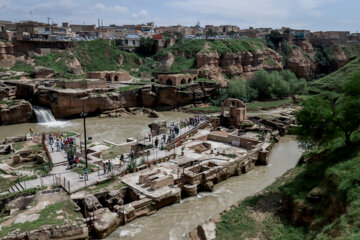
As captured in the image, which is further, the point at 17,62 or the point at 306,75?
the point at 306,75

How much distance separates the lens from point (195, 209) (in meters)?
19.9

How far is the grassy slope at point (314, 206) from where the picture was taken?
10.9 metres

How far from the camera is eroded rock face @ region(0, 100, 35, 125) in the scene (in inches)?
1606

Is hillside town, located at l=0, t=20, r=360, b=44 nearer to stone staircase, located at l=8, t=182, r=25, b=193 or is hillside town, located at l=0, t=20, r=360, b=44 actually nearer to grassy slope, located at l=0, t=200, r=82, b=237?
stone staircase, located at l=8, t=182, r=25, b=193

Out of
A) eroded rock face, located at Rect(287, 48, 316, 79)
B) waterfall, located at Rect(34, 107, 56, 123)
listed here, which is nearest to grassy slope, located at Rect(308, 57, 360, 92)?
waterfall, located at Rect(34, 107, 56, 123)

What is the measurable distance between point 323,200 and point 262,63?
221 ft

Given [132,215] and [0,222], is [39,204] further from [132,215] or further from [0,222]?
[132,215]

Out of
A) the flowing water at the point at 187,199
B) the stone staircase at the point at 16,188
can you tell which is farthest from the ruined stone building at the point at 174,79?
the stone staircase at the point at 16,188

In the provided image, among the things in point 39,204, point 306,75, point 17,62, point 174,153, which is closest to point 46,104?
point 17,62

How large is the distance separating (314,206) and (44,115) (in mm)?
40225

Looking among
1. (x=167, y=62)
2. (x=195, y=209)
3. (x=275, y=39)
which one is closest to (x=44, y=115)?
(x=195, y=209)

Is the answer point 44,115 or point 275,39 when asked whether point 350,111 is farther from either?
point 275,39

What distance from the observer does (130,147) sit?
28281 mm

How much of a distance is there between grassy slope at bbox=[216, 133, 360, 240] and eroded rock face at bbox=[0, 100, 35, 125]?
3623 cm
